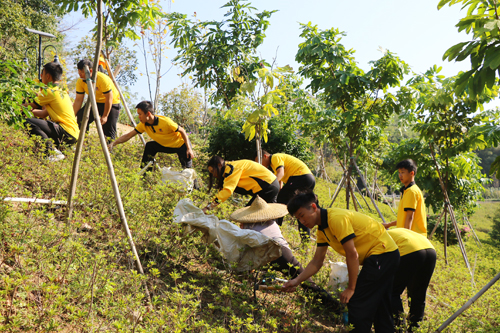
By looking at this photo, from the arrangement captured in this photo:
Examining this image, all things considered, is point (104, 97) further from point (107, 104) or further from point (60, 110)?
point (60, 110)

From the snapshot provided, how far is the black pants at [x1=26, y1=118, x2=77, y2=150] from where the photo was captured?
446cm

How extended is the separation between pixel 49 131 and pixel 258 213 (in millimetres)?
3091

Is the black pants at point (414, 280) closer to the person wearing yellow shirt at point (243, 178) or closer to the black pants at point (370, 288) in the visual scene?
the black pants at point (370, 288)

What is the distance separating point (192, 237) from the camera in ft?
11.4

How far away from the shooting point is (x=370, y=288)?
9.13 feet

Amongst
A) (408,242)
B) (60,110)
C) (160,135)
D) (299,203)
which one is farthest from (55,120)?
(408,242)

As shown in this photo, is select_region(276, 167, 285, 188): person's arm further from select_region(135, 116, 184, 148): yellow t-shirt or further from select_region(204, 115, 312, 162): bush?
select_region(204, 115, 312, 162): bush

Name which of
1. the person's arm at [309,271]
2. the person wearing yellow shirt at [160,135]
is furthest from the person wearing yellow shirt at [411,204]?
the person wearing yellow shirt at [160,135]

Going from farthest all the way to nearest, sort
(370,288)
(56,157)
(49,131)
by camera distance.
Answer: (49,131)
(56,157)
(370,288)

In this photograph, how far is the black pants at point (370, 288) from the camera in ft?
9.04

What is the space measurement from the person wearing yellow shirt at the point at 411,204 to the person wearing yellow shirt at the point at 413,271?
58 centimetres

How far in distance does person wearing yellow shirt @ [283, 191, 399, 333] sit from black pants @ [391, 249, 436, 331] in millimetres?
282

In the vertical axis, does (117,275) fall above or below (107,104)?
below

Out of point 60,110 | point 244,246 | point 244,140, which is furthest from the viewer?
point 244,140
